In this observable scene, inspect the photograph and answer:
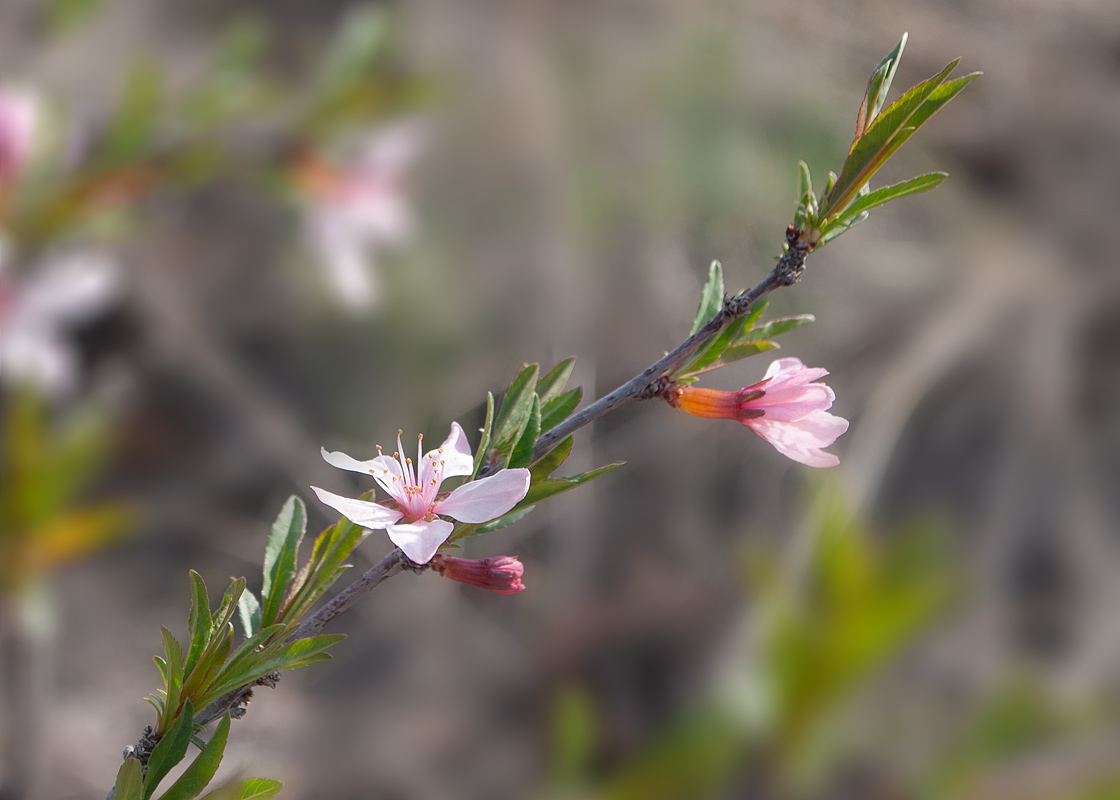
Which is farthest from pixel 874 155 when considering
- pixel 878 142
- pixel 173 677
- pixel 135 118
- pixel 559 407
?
pixel 135 118

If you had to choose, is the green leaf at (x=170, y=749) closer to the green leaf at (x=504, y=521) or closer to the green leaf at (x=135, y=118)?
the green leaf at (x=504, y=521)

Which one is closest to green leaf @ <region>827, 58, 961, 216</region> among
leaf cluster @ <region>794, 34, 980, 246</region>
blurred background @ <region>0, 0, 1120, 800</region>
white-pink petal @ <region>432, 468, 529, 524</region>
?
leaf cluster @ <region>794, 34, 980, 246</region>

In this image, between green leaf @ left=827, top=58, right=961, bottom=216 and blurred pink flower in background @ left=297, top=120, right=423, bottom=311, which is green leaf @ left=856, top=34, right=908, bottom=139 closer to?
green leaf @ left=827, top=58, right=961, bottom=216

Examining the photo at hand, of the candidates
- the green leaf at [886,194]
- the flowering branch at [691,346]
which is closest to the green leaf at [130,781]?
the flowering branch at [691,346]

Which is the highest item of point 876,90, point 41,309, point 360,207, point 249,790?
point 360,207

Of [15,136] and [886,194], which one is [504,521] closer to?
[886,194]

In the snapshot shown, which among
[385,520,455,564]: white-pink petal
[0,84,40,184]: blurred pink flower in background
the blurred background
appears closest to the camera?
[385,520,455,564]: white-pink petal
